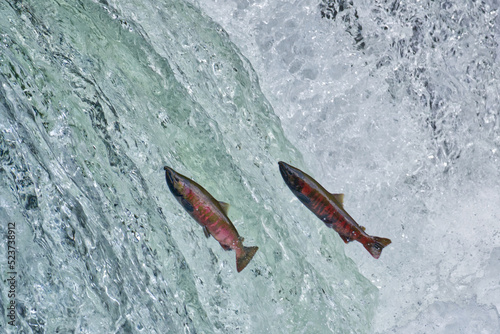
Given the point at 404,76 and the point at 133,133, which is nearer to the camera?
the point at 133,133

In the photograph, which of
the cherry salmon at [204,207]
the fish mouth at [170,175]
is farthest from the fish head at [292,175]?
the fish mouth at [170,175]

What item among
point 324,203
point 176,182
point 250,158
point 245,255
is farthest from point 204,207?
point 250,158

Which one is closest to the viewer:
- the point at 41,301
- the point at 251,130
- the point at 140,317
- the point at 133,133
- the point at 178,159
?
the point at 41,301

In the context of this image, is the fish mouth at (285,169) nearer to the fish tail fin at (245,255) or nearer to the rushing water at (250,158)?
the fish tail fin at (245,255)

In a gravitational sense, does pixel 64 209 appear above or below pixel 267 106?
below

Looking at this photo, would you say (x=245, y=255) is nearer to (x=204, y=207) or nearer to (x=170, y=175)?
(x=204, y=207)

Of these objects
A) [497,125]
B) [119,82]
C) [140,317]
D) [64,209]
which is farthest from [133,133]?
[497,125]

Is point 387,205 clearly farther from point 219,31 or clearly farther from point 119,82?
point 119,82
